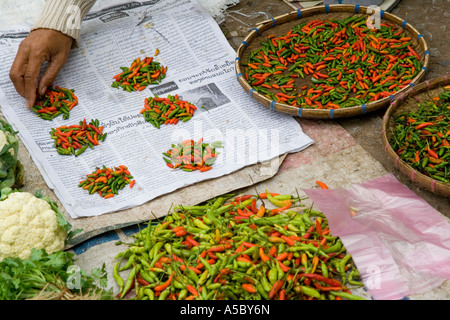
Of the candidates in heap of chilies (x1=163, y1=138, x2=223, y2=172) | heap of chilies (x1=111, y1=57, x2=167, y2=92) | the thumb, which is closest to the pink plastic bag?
heap of chilies (x1=163, y1=138, x2=223, y2=172)

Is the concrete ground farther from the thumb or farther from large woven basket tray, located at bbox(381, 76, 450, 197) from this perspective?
the thumb

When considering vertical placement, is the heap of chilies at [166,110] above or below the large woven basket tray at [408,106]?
below

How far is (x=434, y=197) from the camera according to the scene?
2.48m

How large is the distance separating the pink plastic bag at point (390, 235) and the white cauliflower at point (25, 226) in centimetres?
115

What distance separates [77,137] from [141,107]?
1.42ft

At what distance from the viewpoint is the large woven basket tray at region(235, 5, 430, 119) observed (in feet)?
9.18

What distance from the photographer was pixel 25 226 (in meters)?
2.21

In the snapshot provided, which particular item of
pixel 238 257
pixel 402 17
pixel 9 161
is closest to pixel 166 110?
pixel 9 161

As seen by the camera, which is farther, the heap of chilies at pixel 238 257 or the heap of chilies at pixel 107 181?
the heap of chilies at pixel 107 181

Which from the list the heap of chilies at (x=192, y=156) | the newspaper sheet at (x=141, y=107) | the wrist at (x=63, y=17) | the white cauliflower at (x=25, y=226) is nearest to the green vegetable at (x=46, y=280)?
the white cauliflower at (x=25, y=226)

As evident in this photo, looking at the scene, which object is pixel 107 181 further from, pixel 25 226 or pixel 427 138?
pixel 427 138

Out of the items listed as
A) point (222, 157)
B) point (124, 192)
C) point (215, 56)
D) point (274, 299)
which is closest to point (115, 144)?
point (124, 192)

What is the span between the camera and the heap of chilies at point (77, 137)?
286 centimetres

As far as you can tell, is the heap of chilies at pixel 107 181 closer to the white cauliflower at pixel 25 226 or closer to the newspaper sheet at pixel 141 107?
the newspaper sheet at pixel 141 107
